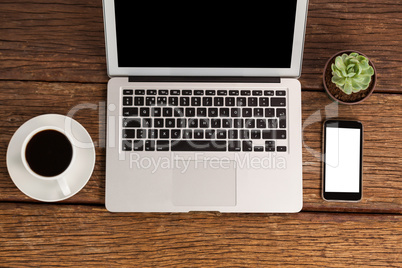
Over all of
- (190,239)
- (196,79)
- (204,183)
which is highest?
(196,79)

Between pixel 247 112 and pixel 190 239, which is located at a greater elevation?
pixel 247 112

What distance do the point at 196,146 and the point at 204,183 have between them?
0.08 metres

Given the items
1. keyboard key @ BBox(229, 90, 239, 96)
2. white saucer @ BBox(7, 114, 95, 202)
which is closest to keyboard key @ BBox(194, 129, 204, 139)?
keyboard key @ BBox(229, 90, 239, 96)

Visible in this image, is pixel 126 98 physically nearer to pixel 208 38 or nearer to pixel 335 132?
pixel 208 38

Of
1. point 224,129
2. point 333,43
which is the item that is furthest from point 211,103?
point 333,43

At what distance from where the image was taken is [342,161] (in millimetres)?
820

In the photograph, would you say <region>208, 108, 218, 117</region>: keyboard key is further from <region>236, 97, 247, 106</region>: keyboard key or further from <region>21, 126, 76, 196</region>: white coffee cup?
<region>21, 126, 76, 196</region>: white coffee cup

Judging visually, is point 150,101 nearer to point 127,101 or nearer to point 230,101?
point 127,101

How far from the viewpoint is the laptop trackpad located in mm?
804

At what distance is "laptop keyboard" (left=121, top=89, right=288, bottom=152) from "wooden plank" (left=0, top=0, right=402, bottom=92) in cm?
11

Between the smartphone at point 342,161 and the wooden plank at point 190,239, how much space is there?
0.18 feet

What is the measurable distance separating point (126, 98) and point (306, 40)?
413 millimetres

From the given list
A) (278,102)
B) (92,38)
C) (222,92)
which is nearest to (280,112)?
(278,102)

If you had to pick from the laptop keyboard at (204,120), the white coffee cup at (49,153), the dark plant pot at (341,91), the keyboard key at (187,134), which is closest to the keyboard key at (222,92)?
the laptop keyboard at (204,120)
